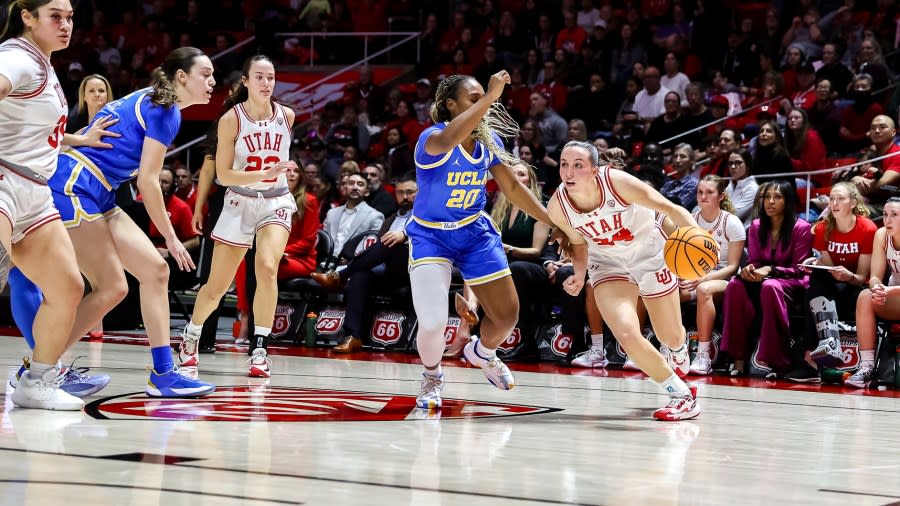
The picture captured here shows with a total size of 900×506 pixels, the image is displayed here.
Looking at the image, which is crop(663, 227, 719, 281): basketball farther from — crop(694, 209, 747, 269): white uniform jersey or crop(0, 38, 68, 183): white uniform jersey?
crop(694, 209, 747, 269): white uniform jersey

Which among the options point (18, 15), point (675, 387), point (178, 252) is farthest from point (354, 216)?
point (18, 15)

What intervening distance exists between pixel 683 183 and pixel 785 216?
62.4 inches

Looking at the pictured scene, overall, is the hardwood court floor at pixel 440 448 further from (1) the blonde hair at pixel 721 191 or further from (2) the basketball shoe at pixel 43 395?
(1) the blonde hair at pixel 721 191

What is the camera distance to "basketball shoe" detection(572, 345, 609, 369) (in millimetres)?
8750

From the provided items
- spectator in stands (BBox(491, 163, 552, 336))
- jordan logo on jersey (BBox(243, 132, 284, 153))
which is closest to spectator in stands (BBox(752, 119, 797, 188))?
spectator in stands (BBox(491, 163, 552, 336))

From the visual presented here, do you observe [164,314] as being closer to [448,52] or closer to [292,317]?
[292,317]

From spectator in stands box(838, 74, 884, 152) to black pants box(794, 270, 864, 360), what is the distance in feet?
9.55

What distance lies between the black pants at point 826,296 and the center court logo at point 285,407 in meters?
2.99

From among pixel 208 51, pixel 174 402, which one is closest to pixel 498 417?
pixel 174 402

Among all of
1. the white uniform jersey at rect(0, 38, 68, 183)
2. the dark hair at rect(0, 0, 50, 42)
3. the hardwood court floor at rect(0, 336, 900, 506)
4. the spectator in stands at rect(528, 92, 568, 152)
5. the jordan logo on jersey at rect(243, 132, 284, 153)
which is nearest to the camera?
the hardwood court floor at rect(0, 336, 900, 506)

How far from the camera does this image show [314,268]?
10.0 m

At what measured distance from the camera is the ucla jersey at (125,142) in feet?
18.3

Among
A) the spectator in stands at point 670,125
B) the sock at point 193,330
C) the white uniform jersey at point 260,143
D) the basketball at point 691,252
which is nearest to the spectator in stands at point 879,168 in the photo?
the spectator in stands at point 670,125

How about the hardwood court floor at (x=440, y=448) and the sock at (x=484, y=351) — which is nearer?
the hardwood court floor at (x=440, y=448)
